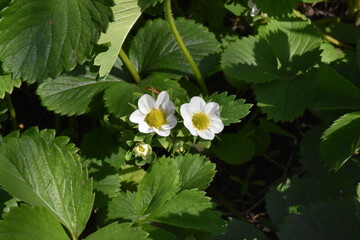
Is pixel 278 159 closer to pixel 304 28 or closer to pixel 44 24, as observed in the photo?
pixel 304 28

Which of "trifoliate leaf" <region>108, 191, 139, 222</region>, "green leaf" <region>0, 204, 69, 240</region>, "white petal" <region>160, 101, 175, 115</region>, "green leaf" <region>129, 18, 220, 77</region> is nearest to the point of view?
"green leaf" <region>0, 204, 69, 240</region>

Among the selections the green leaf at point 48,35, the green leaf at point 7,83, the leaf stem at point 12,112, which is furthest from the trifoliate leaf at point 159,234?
the leaf stem at point 12,112

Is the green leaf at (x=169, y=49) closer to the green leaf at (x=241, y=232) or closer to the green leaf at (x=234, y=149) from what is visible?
the green leaf at (x=234, y=149)

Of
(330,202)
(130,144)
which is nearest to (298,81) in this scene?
(330,202)

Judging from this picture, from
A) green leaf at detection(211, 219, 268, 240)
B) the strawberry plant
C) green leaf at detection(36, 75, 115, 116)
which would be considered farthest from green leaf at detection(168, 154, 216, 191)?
green leaf at detection(36, 75, 115, 116)

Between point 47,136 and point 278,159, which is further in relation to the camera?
point 278,159

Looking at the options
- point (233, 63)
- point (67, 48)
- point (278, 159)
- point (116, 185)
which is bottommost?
point (278, 159)

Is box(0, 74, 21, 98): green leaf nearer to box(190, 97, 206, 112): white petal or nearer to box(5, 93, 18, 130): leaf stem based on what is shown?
box(5, 93, 18, 130): leaf stem

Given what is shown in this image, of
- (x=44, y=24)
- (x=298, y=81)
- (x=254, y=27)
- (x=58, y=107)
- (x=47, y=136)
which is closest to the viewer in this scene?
(x=44, y=24)
